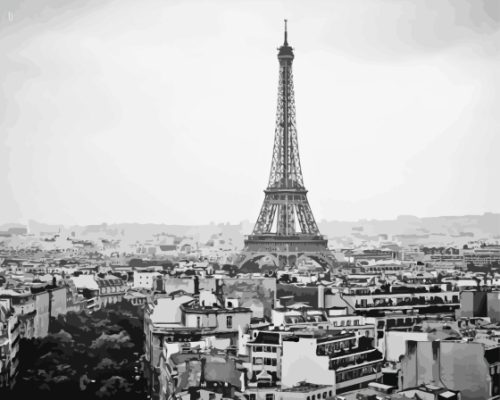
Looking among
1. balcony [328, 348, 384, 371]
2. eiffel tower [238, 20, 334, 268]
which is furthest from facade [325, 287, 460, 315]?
eiffel tower [238, 20, 334, 268]

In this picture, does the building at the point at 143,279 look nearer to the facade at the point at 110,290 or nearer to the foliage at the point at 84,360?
the facade at the point at 110,290

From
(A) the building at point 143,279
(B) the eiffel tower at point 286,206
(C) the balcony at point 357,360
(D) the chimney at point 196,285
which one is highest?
(B) the eiffel tower at point 286,206

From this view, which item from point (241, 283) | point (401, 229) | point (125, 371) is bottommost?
point (125, 371)

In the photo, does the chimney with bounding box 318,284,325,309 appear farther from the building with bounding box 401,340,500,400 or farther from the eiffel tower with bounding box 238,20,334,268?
the eiffel tower with bounding box 238,20,334,268

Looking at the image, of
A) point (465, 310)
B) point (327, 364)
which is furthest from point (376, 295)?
point (327, 364)

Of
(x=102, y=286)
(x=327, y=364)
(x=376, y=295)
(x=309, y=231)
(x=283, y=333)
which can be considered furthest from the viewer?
(x=309, y=231)

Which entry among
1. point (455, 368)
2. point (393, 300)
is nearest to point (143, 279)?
point (393, 300)

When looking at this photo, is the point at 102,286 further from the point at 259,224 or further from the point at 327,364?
→ the point at 327,364

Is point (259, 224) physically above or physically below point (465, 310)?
above

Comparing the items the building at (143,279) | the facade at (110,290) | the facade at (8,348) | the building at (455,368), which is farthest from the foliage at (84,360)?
the building at (143,279)
